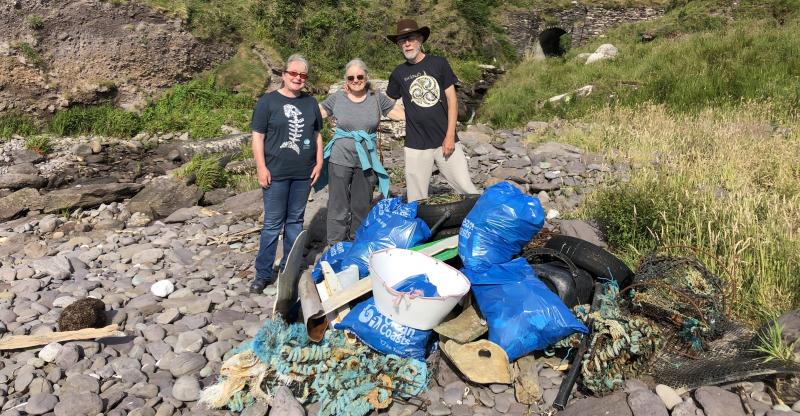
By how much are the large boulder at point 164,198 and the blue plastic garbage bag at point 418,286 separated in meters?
4.36

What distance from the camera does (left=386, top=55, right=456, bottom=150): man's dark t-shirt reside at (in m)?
4.08

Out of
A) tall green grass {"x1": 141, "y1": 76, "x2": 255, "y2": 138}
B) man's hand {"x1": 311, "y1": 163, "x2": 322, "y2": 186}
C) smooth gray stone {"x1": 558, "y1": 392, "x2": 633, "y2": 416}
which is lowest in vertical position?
tall green grass {"x1": 141, "y1": 76, "x2": 255, "y2": 138}

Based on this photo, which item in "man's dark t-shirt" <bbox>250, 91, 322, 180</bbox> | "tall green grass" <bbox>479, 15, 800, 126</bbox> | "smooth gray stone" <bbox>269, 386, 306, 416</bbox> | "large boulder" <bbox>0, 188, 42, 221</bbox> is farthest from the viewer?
"tall green grass" <bbox>479, 15, 800, 126</bbox>

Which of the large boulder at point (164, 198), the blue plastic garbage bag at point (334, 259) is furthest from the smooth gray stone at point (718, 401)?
the large boulder at point (164, 198)

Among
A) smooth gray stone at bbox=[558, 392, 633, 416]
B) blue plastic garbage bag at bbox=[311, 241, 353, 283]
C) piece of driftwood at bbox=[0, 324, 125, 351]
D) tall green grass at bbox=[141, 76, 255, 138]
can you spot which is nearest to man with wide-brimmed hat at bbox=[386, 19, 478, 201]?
blue plastic garbage bag at bbox=[311, 241, 353, 283]

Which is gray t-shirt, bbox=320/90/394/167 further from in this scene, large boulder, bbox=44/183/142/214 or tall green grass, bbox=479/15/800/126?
tall green grass, bbox=479/15/800/126

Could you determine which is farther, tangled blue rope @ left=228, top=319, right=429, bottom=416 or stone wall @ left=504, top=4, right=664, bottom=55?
stone wall @ left=504, top=4, right=664, bottom=55

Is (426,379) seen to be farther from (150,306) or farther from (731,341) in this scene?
(150,306)

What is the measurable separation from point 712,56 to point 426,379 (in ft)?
44.3

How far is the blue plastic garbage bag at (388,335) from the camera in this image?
9.13 feet

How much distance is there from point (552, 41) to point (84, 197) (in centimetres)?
2326

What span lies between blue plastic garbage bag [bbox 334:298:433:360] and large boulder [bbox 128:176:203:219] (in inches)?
172

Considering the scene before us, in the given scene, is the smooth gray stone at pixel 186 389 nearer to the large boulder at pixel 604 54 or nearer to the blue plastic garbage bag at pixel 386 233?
the blue plastic garbage bag at pixel 386 233

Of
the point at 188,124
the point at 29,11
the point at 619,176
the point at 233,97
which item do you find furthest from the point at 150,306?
the point at 29,11
